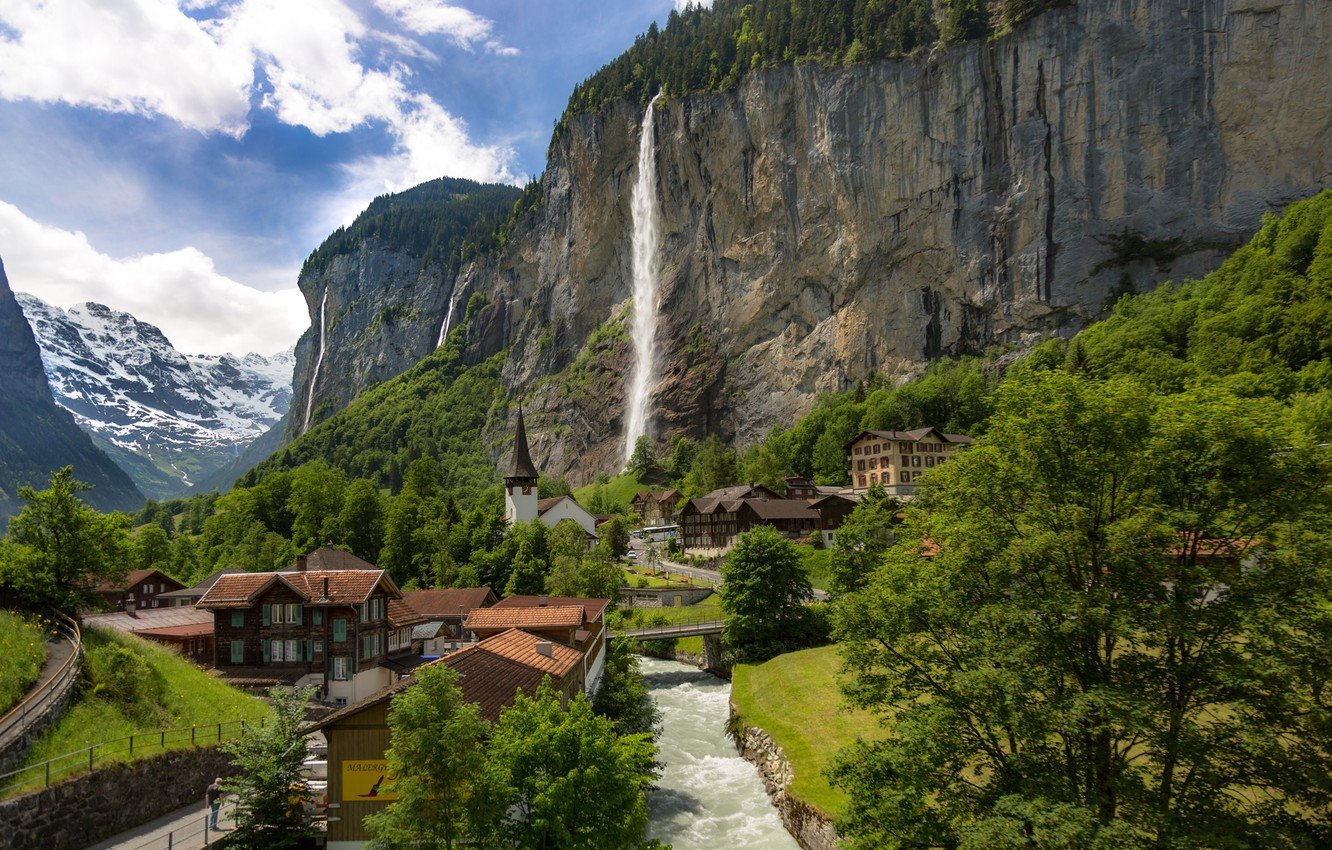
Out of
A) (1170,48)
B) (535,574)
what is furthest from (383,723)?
(1170,48)

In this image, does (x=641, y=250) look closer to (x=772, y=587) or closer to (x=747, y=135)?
(x=747, y=135)

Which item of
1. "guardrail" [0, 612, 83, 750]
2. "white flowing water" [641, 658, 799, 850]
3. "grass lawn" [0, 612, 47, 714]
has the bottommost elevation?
"white flowing water" [641, 658, 799, 850]

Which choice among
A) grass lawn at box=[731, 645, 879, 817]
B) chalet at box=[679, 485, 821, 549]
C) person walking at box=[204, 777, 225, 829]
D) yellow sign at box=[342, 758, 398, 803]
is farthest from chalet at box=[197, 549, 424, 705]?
chalet at box=[679, 485, 821, 549]

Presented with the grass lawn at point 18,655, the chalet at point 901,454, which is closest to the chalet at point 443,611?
the grass lawn at point 18,655

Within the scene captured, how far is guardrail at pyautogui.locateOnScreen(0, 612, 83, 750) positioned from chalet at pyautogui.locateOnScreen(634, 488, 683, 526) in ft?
289

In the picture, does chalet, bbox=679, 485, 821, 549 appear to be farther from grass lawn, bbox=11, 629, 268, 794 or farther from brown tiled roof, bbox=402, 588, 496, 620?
grass lawn, bbox=11, 629, 268, 794

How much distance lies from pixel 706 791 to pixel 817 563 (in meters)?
39.2

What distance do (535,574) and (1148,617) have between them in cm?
5023

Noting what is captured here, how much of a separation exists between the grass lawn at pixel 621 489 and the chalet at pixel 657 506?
92.7 inches

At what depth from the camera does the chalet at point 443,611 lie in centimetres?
4644

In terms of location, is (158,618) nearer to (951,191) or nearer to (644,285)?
(951,191)

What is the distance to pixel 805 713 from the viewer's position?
113 feet

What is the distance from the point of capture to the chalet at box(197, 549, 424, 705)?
37469 millimetres

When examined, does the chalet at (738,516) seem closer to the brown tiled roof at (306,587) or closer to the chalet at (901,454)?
the chalet at (901,454)
